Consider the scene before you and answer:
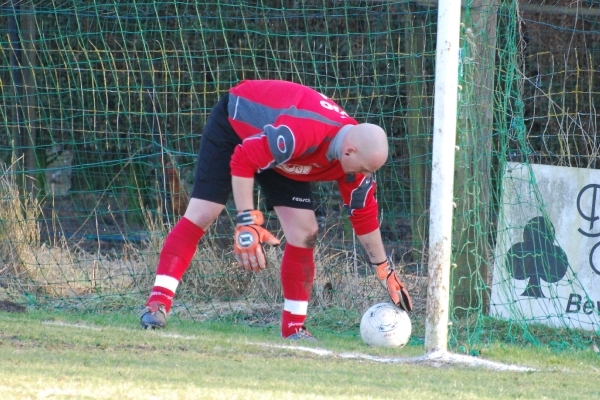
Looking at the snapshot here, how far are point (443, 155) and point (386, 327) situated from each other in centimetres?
116

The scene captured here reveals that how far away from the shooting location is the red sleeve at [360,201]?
5.28 meters

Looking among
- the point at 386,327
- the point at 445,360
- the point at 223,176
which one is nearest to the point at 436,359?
the point at 445,360

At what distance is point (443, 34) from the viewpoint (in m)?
4.63

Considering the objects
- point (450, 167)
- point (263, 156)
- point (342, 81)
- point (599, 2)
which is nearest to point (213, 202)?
point (263, 156)

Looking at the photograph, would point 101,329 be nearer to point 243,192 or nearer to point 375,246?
point 243,192

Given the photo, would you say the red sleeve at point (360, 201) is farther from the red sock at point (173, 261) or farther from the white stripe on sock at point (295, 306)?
the red sock at point (173, 261)

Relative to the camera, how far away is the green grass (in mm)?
3672

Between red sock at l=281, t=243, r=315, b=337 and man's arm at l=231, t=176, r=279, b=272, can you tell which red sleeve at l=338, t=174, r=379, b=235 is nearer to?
red sock at l=281, t=243, r=315, b=337

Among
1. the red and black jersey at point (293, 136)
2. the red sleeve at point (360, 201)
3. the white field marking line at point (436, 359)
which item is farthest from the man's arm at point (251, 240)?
the red sleeve at point (360, 201)

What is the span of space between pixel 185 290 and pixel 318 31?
3.06 meters

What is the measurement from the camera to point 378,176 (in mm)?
8359

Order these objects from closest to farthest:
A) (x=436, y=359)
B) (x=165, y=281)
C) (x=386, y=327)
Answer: (x=436, y=359) < (x=386, y=327) < (x=165, y=281)

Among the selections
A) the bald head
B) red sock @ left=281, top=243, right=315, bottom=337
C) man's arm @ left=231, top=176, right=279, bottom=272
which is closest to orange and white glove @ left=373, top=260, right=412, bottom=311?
red sock @ left=281, top=243, right=315, bottom=337

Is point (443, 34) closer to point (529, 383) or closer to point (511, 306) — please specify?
point (529, 383)
